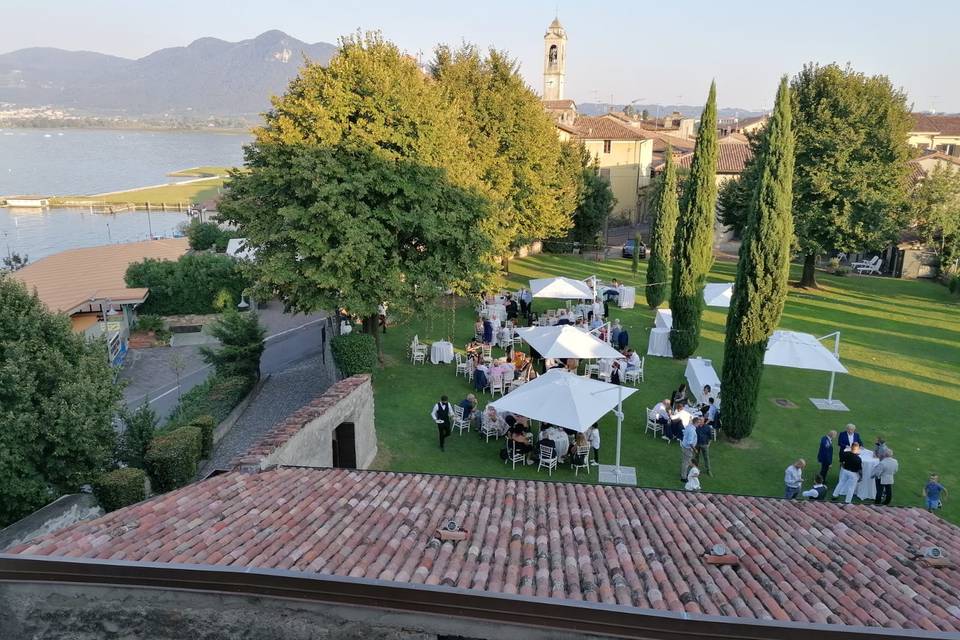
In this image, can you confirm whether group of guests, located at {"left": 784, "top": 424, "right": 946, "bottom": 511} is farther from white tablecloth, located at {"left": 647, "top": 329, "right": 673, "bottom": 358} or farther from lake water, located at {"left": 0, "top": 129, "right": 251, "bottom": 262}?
lake water, located at {"left": 0, "top": 129, "right": 251, "bottom": 262}

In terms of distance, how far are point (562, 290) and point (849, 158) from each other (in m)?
18.0

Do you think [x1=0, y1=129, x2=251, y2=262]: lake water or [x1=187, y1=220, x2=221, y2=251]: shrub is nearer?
[x1=187, y1=220, x2=221, y2=251]: shrub

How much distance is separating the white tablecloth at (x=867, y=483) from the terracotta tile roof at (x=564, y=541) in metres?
3.41

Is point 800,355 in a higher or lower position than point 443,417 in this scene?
higher

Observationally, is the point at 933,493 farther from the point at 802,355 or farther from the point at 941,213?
the point at 941,213

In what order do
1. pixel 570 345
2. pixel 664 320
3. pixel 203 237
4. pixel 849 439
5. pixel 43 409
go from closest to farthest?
pixel 43 409, pixel 849 439, pixel 570 345, pixel 664 320, pixel 203 237

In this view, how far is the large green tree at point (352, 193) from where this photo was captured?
1634 centimetres

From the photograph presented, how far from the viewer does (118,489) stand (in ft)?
37.8

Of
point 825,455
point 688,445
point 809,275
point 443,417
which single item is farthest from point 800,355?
point 809,275

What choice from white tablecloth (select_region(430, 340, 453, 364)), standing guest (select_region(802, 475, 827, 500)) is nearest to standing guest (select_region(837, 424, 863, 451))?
standing guest (select_region(802, 475, 827, 500))

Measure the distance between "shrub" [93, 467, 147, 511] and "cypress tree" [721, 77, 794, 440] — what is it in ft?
43.8

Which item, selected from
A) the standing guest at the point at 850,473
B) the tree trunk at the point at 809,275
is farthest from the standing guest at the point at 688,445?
the tree trunk at the point at 809,275

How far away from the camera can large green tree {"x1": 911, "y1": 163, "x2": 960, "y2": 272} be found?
32062mm

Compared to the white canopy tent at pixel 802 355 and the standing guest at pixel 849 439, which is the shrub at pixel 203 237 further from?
the standing guest at pixel 849 439
